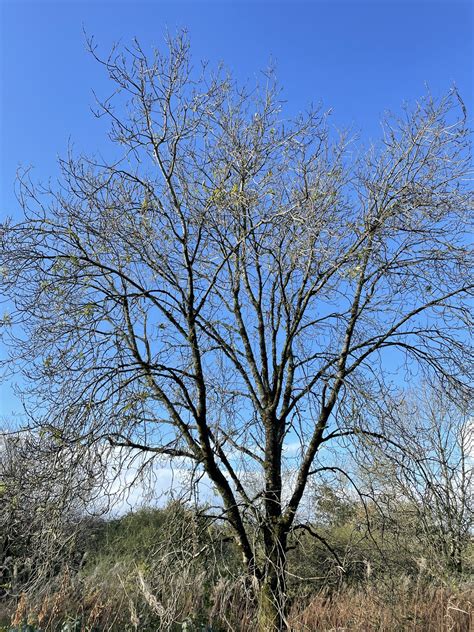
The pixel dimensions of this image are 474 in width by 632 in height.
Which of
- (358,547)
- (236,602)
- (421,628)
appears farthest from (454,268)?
(236,602)

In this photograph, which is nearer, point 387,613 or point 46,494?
point 46,494

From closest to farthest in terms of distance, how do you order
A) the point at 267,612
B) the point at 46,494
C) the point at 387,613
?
the point at 46,494
the point at 267,612
the point at 387,613

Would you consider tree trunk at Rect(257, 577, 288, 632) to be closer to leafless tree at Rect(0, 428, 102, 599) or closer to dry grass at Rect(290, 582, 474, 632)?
dry grass at Rect(290, 582, 474, 632)

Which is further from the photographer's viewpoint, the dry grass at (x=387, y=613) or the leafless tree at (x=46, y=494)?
the dry grass at (x=387, y=613)

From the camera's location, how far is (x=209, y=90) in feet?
19.2

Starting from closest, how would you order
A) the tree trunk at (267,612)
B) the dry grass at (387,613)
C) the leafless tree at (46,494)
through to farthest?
the leafless tree at (46,494) → the tree trunk at (267,612) → the dry grass at (387,613)

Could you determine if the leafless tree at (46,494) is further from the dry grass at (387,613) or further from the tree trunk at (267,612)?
the dry grass at (387,613)

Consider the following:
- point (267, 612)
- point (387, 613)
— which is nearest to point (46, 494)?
point (267, 612)

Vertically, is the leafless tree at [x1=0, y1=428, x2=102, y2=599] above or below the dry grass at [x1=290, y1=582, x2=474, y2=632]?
above

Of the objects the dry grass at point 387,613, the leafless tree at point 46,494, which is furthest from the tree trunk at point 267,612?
the leafless tree at point 46,494

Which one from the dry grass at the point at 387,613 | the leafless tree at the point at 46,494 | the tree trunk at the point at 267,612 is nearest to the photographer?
the leafless tree at the point at 46,494

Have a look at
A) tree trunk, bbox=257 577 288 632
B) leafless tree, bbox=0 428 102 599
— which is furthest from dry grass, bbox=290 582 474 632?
leafless tree, bbox=0 428 102 599

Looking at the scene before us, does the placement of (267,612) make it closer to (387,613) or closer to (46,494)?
(387,613)

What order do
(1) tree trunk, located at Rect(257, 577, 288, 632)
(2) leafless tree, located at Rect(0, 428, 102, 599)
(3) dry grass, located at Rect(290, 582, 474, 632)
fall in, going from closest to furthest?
(2) leafless tree, located at Rect(0, 428, 102, 599)
(1) tree trunk, located at Rect(257, 577, 288, 632)
(3) dry grass, located at Rect(290, 582, 474, 632)
